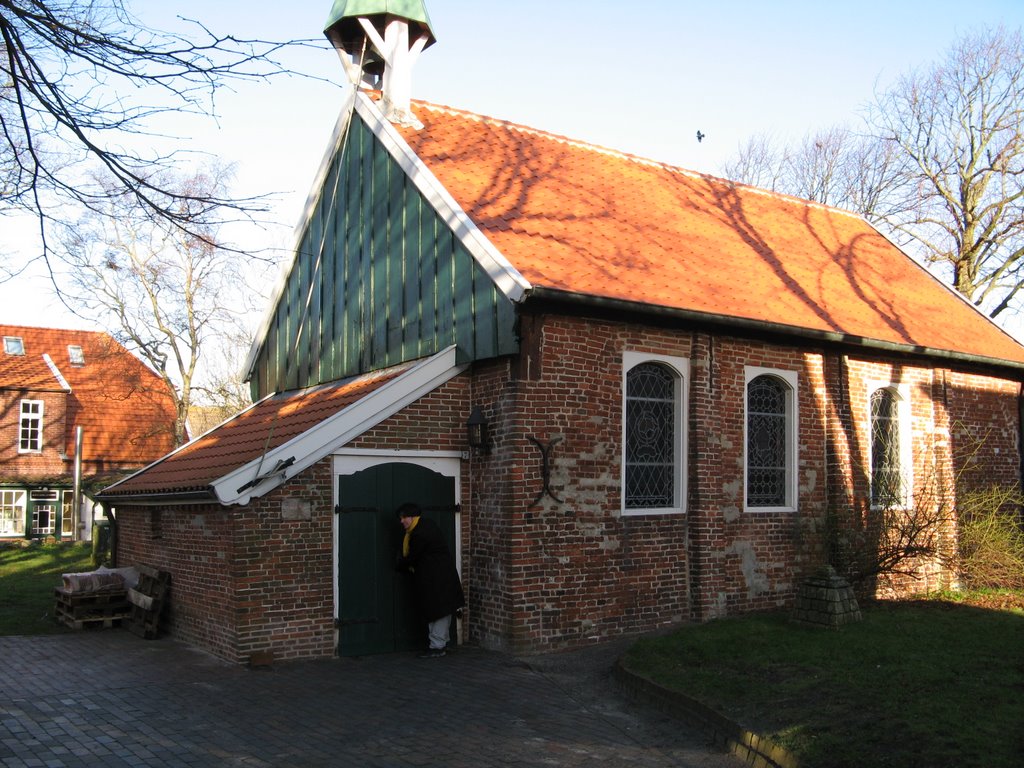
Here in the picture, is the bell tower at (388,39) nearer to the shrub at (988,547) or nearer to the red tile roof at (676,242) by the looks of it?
the red tile roof at (676,242)

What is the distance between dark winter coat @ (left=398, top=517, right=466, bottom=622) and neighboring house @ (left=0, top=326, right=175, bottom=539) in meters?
26.3

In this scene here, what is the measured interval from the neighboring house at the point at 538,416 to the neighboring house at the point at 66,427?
23.2 metres

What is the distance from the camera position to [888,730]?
709 cm

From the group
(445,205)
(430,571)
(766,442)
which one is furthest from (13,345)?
(766,442)

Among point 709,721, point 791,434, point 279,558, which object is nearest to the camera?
point 709,721

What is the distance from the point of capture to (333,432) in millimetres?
10906

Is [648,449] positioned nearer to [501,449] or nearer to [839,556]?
[501,449]

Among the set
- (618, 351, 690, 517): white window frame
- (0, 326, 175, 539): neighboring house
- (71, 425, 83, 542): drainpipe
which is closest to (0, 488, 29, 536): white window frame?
(0, 326, 175, 539): neighboring house

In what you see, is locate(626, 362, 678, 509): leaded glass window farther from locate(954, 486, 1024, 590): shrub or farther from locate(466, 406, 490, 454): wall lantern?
locate(954, 486, 1024, 590): shrub

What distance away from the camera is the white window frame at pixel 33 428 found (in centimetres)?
3638

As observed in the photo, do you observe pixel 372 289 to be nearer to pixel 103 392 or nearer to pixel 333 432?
pixel 333 432

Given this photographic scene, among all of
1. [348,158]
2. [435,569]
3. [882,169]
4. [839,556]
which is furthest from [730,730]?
[882,169]

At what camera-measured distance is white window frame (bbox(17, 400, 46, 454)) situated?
119 ft

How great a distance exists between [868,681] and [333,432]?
5.93m
